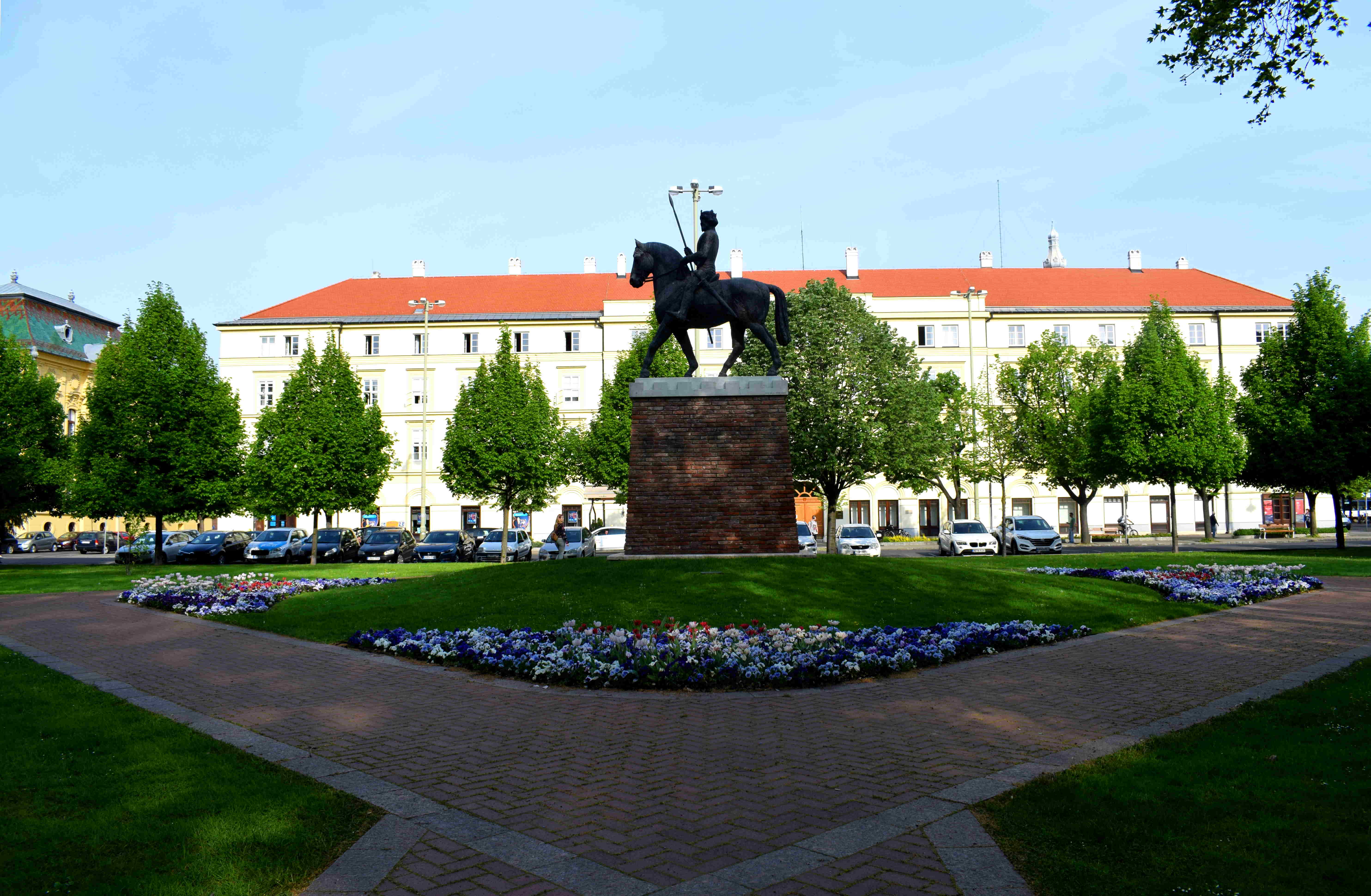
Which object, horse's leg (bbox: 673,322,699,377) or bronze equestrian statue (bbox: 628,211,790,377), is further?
horse's leg (bbox: 673,322,699,377)

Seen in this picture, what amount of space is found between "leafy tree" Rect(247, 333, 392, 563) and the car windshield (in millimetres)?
3150

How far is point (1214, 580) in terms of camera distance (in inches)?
718

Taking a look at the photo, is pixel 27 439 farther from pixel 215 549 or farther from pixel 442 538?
pixel 442 538

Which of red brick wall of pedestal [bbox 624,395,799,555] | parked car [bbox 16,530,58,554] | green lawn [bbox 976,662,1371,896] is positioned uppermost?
red brick wall of pedestal [bbox 624,395,799,555]

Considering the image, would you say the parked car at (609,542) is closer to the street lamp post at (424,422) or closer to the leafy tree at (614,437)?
the leafy tree at (614,437)

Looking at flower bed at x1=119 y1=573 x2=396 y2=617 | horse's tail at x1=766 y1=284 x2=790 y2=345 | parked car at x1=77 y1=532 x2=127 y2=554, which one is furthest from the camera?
parked car at x1=77 y1=532 x2=127 y2=554

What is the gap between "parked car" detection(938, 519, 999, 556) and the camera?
122ft

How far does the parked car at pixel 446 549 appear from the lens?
37125mm

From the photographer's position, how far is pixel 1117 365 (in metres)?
48.0

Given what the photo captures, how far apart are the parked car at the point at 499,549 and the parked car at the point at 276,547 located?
7.19 metres

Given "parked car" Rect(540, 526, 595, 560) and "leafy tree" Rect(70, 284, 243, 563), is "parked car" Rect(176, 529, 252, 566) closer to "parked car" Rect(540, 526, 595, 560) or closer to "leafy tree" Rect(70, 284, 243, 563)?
"leafy tree" Rect(70, 284, 243, 563)

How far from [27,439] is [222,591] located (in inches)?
940

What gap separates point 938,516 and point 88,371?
67452 mm

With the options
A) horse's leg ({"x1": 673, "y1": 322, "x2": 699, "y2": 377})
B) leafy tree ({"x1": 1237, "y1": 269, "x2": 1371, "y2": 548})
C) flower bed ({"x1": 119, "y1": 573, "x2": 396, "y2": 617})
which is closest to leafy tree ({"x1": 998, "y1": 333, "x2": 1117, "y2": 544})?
leafy tree ({"x1": 1237, "y1": 269, "x2": 1371, "y2": 548})
